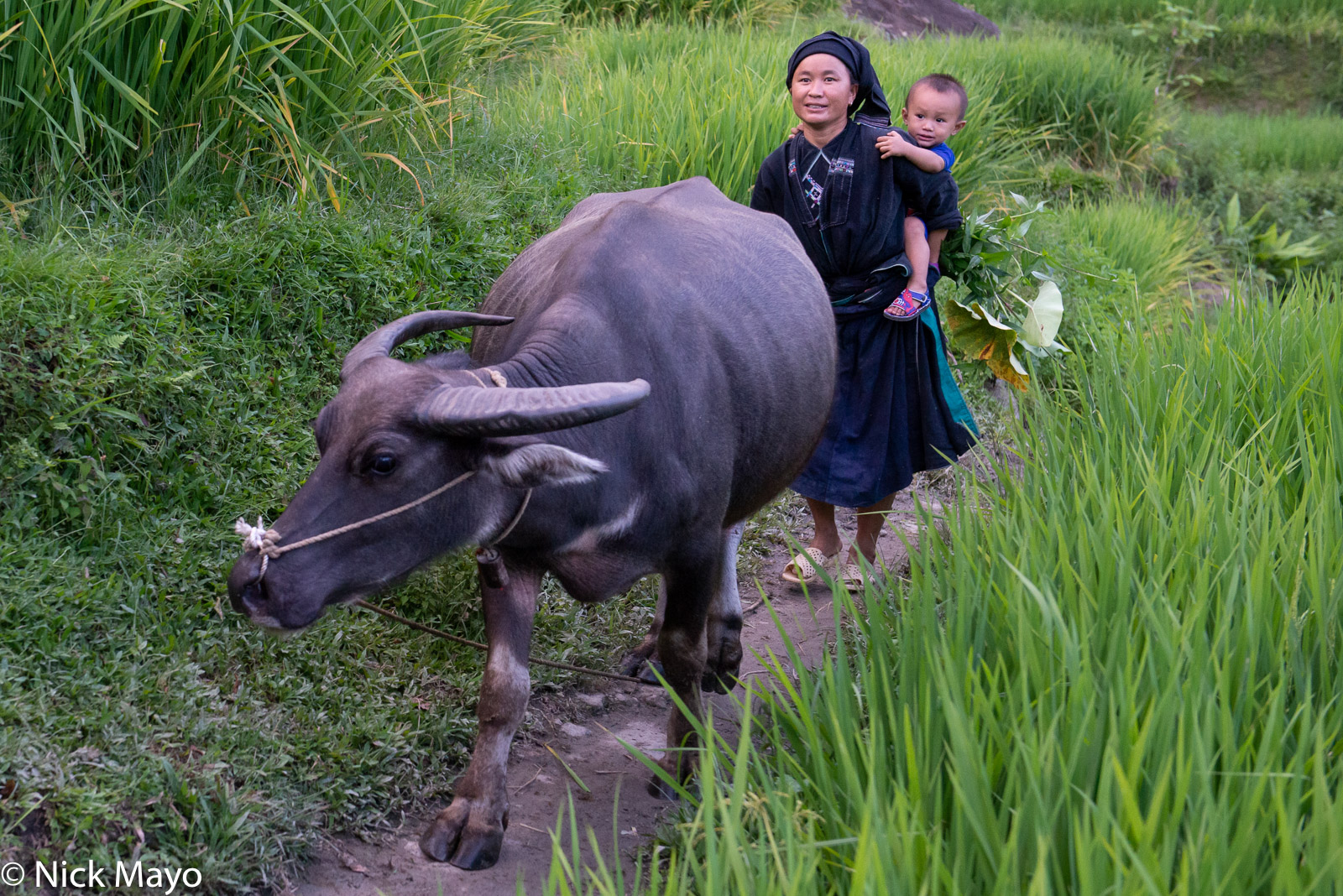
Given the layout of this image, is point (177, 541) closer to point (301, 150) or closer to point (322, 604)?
point (322, 604)

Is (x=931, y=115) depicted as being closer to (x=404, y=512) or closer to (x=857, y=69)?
(x=857, y=69)

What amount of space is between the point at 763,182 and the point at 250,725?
2317 millimetres

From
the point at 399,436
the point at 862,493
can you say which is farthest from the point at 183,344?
the point at 862,493

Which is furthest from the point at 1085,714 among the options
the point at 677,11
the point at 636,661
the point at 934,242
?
the point at 677,11

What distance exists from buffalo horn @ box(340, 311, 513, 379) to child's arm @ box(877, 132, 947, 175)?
1.44m

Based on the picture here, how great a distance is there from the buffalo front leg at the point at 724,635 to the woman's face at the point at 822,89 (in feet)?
4.26

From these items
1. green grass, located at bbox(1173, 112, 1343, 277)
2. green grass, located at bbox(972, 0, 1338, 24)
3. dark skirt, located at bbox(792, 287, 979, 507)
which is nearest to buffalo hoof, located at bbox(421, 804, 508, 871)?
dark skirt, located at bbox(792, 287, 979, 507)

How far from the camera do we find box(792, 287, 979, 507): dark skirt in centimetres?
383

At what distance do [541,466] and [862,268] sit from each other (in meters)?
1.86

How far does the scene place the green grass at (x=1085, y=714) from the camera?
1.59 m

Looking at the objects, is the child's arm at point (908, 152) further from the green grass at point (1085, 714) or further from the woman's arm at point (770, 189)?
the green grass at point (1085, 714)

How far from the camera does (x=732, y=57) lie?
6.38 m

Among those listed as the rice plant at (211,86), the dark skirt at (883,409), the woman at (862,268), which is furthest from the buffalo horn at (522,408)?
the rice plant at (211,86)

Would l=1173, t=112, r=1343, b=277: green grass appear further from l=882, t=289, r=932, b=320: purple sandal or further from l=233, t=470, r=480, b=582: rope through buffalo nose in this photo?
l=233, t=470, r=480, b=582: rope through buffalo nose
